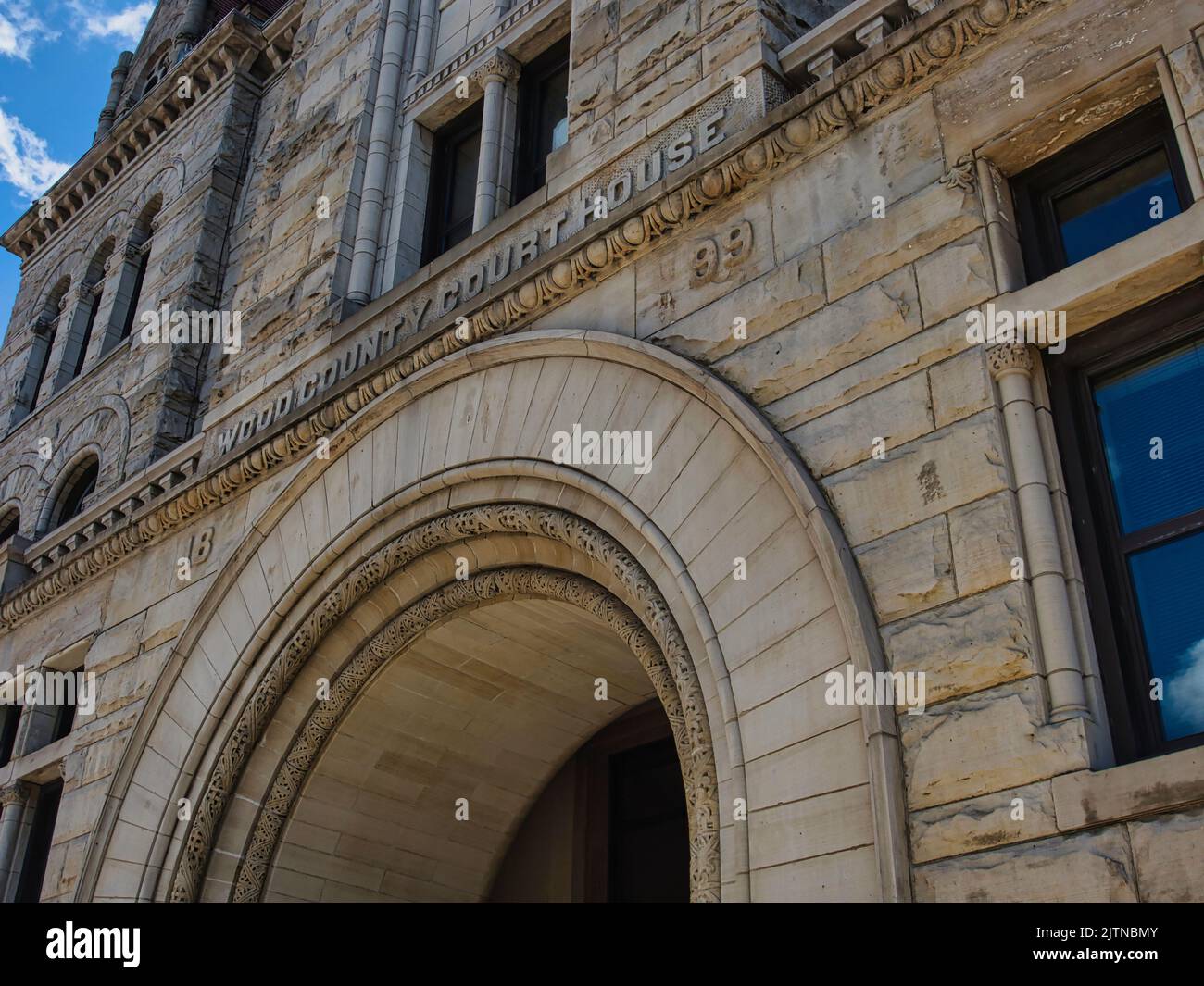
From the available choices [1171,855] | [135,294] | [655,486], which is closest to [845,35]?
[655,486]

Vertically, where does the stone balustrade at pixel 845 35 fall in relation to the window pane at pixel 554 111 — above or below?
below

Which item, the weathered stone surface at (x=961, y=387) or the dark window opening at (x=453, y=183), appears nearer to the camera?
the weathered stone surface at (x=961, y=387)

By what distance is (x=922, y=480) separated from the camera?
6793 millimetres

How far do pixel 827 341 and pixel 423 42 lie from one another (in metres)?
8.22

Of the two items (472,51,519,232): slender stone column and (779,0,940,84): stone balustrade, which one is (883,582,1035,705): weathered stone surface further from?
(472,51,519,232): slender stone column

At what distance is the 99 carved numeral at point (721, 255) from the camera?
8.52m

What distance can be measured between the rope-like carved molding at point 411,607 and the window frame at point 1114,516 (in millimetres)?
2246

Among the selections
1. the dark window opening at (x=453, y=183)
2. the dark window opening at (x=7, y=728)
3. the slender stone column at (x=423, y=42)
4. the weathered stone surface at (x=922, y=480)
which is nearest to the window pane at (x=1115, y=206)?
the weathered stone surface at (x=922, y=480)

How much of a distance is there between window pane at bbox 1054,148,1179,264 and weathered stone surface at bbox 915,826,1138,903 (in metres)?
3.20

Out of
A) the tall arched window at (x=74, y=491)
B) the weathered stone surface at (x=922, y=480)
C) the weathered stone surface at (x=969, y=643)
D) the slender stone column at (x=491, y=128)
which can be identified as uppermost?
the slender stone column at (x=491, y=128)

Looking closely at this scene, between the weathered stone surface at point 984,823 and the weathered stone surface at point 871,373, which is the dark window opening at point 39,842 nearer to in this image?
the weathered stone surface at point 871,373

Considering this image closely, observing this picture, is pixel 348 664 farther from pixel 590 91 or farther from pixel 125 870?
pixel 590 91
